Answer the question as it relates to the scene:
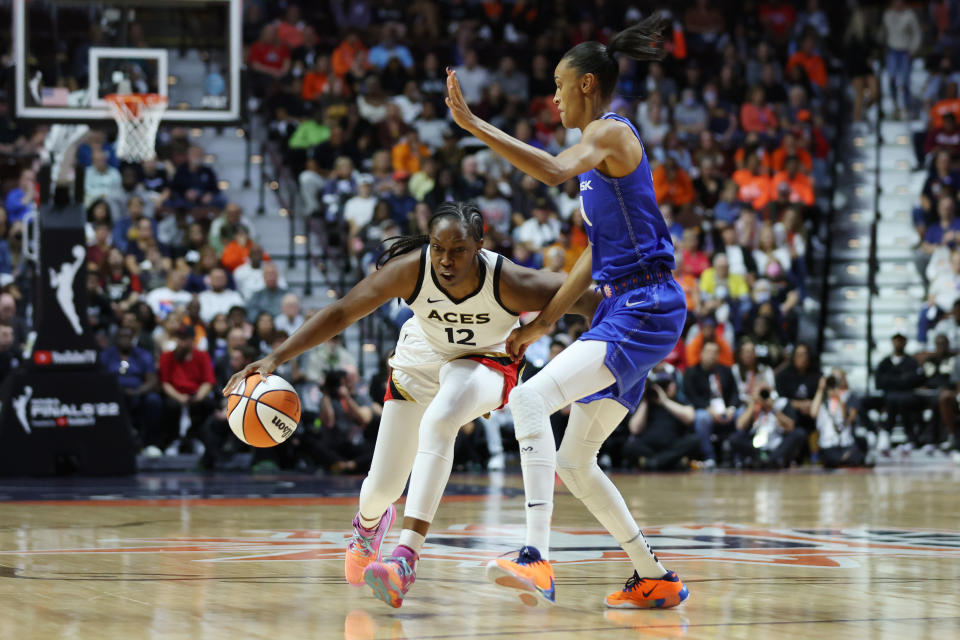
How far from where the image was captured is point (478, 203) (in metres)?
16.4

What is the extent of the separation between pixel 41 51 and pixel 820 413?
27.4ft

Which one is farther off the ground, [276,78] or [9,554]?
[276,78]

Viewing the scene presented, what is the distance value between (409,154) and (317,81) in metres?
1.86

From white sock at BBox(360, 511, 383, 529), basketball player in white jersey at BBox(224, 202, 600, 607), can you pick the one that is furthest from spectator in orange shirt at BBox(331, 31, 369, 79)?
white sock at BBox(360, 511, 383, 529)

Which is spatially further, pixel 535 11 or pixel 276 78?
pixel 535 11

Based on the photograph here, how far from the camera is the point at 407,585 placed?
457 cm

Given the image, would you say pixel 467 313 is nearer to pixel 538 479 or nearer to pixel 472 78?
pixel 538 479

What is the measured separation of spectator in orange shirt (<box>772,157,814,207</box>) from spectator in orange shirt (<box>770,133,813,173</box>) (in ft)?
0.36

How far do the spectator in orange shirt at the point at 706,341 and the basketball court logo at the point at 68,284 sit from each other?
20.4 ft

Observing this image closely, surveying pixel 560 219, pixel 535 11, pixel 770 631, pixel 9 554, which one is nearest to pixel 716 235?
pixel 560 219

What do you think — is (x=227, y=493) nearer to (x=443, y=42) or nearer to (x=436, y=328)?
(x=436, y=328)

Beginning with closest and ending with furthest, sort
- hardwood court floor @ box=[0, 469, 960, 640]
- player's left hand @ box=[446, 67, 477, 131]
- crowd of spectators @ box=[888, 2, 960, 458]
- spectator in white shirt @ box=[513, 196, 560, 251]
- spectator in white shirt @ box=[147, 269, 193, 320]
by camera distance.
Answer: hardwood court floor @ box=[0, 469, 960, 640] < player's left hand @ box=[446, 67, 477, 131] < spectator in white shirt @ box=[147, 269, 193, 320] < crowd of spectators @ box=[888, 2, 960, 458] < spectator in white shirt @ box=[513, 196, 560, 251]

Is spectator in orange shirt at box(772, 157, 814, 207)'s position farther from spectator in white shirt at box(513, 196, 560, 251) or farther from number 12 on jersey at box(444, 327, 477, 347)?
number 12 on jersey at box(444, 327, 477, 347)

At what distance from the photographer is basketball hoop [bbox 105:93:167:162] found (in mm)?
11352
